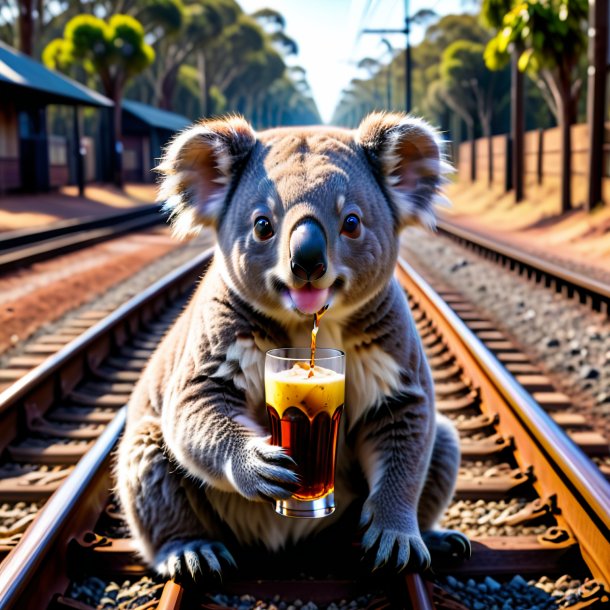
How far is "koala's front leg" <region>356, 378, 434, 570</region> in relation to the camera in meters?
2.57

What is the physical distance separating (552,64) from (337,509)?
21.4 m

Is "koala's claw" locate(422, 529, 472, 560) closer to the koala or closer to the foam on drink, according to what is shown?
the koala

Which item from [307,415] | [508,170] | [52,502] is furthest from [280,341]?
[508,170]

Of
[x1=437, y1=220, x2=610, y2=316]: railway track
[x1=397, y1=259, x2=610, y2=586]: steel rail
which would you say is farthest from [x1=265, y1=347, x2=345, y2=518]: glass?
[x1=437, y1=220, x2=610, y2=316]: railway track

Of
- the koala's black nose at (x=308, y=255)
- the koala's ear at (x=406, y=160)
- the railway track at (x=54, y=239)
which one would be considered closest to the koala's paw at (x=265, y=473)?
the koala's black nose at (x=308, y=255)

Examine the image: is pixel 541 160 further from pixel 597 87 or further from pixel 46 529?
pixel 46 529

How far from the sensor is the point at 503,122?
5344 centimetres

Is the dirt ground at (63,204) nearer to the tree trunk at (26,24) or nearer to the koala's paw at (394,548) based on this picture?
the tree trunk at (26,24)

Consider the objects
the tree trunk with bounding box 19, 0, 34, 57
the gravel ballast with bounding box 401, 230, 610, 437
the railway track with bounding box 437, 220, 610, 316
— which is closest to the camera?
the gravel ballast with bounding box 401, 230, 610, 437

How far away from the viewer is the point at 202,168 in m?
2.76

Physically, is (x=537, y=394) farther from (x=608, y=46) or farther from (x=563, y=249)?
(x=608, y=46)

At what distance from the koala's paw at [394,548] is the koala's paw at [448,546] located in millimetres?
355

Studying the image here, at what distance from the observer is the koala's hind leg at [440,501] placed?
292 centimetres

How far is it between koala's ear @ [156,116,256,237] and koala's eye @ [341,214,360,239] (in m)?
0.50
